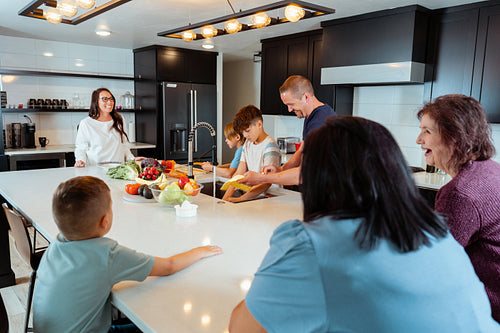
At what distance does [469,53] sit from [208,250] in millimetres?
3075

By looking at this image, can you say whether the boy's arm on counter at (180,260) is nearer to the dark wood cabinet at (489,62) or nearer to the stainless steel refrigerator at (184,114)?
the dark wood cabinet at (489,62)

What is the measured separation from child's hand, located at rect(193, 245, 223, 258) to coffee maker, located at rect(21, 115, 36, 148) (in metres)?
4.44

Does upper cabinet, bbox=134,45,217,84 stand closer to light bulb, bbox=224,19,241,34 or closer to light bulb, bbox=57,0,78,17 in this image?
light bulb, bbox=224,19,241,34

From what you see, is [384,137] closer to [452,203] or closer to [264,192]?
[452,203]

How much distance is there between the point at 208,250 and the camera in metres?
1.44

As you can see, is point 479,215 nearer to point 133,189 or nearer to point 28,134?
point 133,189

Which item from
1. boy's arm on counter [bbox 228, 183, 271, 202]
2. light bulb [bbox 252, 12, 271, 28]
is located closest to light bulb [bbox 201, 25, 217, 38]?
light bulb [bbox 252, 12, 271, 28]

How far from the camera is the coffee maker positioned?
4953 millimetres

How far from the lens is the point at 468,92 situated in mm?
3393

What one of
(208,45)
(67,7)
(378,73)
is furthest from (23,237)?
(208,45)

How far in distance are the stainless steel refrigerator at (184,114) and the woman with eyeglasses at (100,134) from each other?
6.90 ft

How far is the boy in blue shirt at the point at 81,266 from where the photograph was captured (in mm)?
1144

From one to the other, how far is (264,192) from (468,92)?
6.96 feet

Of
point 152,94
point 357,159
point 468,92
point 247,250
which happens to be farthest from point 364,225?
A: point 152,94
